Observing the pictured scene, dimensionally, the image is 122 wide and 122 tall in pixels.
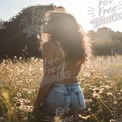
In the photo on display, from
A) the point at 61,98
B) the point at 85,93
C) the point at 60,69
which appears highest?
the point at 60,69

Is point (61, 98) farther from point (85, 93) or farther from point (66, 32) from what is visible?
point (85, 93)

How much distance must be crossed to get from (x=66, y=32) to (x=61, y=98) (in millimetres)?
654

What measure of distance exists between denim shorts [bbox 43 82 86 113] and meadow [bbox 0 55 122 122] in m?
1.08

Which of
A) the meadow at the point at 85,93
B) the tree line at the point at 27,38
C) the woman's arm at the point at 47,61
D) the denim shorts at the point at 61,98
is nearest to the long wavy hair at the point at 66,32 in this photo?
the woman's arm at the point at 47,61

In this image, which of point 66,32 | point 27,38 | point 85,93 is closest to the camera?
point 66,32

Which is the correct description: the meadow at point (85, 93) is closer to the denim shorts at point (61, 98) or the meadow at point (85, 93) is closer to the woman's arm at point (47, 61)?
the denim shorts at point (61, 98)

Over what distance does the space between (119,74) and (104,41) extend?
19272 millimetres

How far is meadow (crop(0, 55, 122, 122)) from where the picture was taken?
18.9 feet

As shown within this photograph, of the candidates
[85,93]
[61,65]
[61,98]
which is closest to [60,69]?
[61,65]

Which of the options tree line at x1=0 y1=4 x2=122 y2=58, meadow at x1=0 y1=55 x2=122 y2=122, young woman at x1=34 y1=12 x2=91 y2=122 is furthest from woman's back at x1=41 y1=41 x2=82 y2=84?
tree line at x1=0 y1=4 x2=122 y2=58

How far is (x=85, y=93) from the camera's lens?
7.34 metres

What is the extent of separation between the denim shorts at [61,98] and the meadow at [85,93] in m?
1.08

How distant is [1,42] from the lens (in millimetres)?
35469

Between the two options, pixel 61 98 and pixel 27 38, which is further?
pixel 27 38
